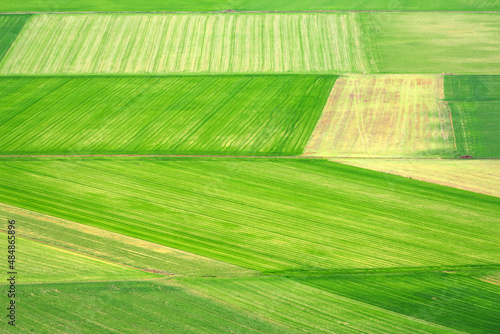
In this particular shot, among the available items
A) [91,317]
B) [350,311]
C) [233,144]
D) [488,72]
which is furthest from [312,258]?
[488,72]

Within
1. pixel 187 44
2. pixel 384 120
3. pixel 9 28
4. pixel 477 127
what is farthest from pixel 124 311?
pixel 9 28

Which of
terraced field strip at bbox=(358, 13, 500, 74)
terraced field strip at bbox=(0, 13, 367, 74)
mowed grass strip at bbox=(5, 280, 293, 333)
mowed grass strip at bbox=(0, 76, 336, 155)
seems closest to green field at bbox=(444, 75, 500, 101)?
terraced field strip at bbox=(358, 13, 500, 74)

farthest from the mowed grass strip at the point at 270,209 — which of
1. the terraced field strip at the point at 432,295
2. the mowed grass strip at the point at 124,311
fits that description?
the mowed grass strip at the point at 124,311

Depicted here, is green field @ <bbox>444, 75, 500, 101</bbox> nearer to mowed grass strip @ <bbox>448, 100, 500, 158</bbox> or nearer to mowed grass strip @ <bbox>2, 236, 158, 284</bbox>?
mowed grass strip @ <bbox>448, 100, 500, 158</bbox>

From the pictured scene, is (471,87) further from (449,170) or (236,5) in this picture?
(236,5)

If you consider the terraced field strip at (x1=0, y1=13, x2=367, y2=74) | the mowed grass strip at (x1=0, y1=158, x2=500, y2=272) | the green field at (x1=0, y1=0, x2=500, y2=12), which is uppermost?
the green field at (x1=0, y1=0, x2=500, y2=12)

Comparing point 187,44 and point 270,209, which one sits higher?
point 187,44
